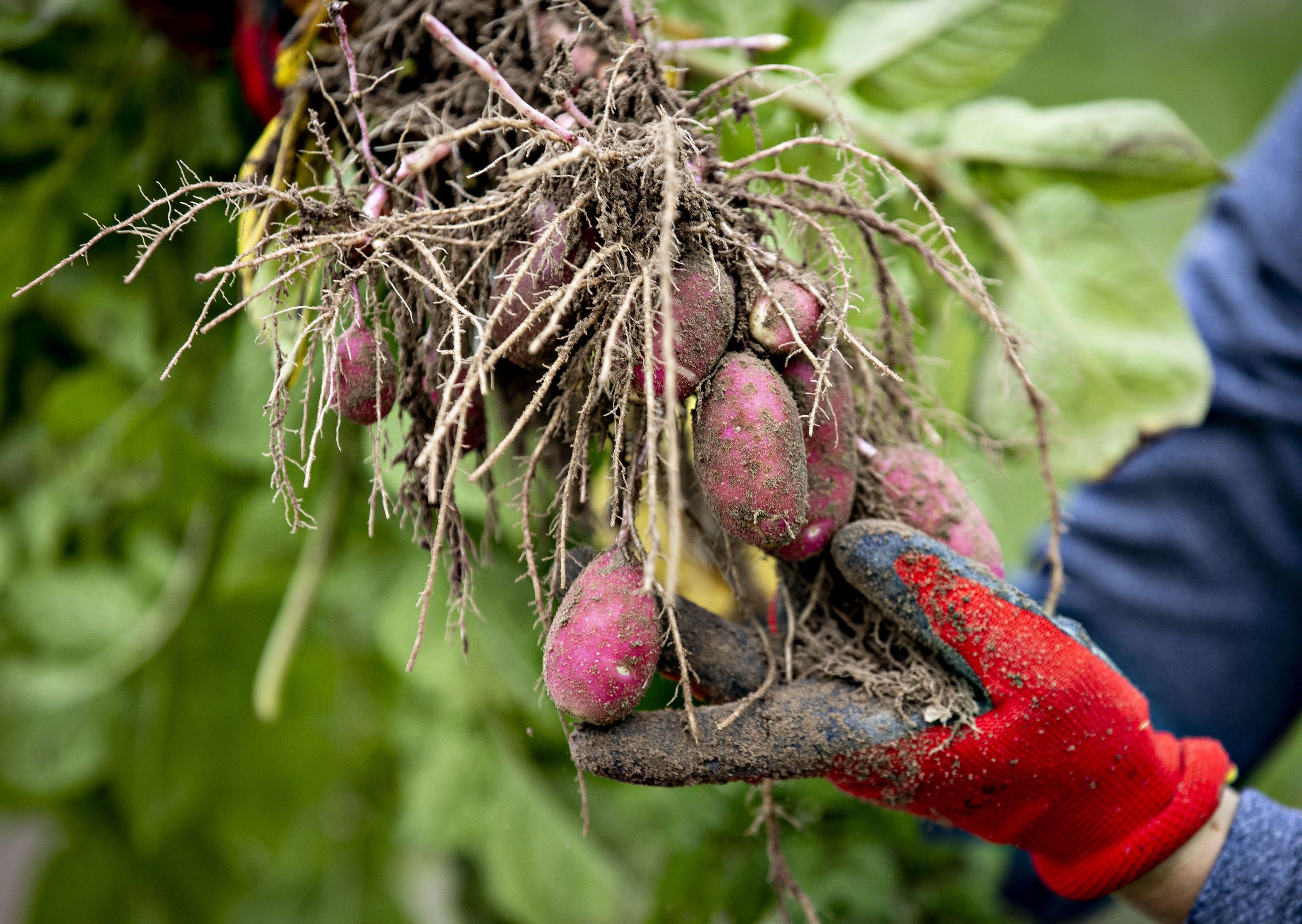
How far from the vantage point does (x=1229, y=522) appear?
1.20m

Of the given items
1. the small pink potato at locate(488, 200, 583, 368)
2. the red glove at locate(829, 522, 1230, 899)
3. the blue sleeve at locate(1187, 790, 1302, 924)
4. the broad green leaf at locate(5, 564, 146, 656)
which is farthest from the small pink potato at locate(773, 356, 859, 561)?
the broad green leaf at locate(5, 564, 146, 656)

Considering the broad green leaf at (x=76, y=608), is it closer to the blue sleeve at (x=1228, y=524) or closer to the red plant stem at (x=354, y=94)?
the red plant stem at (x=354, y=94)

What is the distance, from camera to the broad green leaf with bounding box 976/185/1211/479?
2.92 feet

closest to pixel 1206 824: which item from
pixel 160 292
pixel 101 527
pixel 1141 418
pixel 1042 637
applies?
pixel 1042 637

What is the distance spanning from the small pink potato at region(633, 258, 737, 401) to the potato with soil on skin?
15 mm

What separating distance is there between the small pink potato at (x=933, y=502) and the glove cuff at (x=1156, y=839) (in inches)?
8.0

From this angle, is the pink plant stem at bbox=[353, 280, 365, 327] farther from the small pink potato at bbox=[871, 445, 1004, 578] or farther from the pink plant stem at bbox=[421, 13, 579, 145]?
the small pink potato at bbox=[871, 445, 1004, 578]

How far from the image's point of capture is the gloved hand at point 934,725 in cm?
52

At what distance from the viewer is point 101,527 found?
129 centimetres

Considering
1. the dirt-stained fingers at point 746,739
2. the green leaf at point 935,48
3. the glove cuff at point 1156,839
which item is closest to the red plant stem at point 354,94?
the dirt-stained fingers at point 746,739

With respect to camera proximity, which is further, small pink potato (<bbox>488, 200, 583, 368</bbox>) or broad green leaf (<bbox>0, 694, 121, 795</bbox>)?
broad green leaf (<bbox>0, 694, 121, 795</bbox>)

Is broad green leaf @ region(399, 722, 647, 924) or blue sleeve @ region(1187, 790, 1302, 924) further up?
blue sleeve @ region(1187, 790, 1302, 924)

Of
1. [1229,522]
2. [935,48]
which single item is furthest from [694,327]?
[1229,522]

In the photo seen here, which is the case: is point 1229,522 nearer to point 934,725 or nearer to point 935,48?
point 935,48
